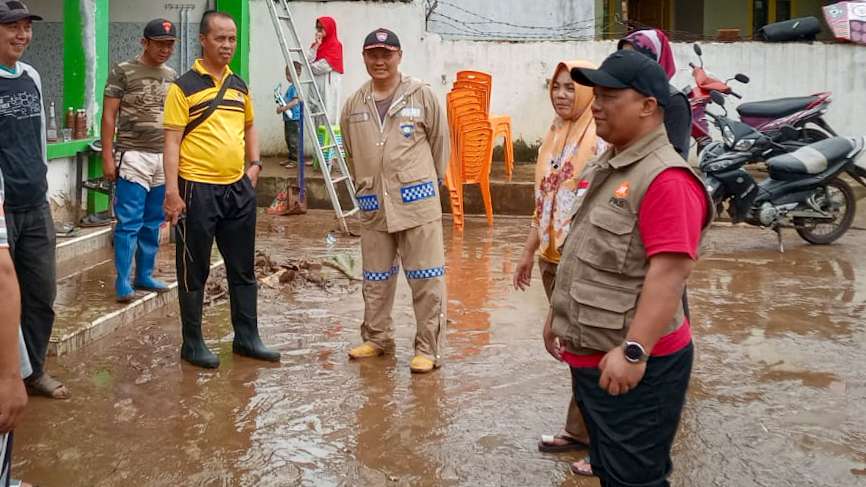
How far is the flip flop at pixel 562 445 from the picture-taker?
438 cm

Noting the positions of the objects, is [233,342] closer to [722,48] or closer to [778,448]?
[778,448]

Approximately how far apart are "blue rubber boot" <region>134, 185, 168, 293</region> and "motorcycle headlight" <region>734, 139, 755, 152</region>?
5.39m

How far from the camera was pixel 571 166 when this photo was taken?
168 inches

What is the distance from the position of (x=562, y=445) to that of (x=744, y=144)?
5.80 m

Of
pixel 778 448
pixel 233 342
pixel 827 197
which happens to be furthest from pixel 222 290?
pixel 827 197

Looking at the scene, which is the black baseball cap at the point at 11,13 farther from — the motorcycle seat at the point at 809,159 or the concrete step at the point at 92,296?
the motorcycle seat at the point at 809,159

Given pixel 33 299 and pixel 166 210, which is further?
pixel 166 210

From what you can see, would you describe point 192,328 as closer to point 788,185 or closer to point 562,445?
point 562,445

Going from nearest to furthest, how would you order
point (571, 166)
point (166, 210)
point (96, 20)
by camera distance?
point (571, 166) → point (166, 210) → point (96, 20)

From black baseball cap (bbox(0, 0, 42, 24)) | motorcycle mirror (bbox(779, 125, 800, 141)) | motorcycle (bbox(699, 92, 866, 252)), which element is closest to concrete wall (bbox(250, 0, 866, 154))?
motorcycle mirror (bbox(779, 125, 800, 141))

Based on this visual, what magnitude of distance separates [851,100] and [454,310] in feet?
27.1

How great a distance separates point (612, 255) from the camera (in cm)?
292

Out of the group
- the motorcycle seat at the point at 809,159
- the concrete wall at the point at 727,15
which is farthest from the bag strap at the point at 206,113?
the concrete wall at the point at 727,15

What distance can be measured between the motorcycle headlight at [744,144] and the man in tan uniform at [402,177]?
4.62 metres
